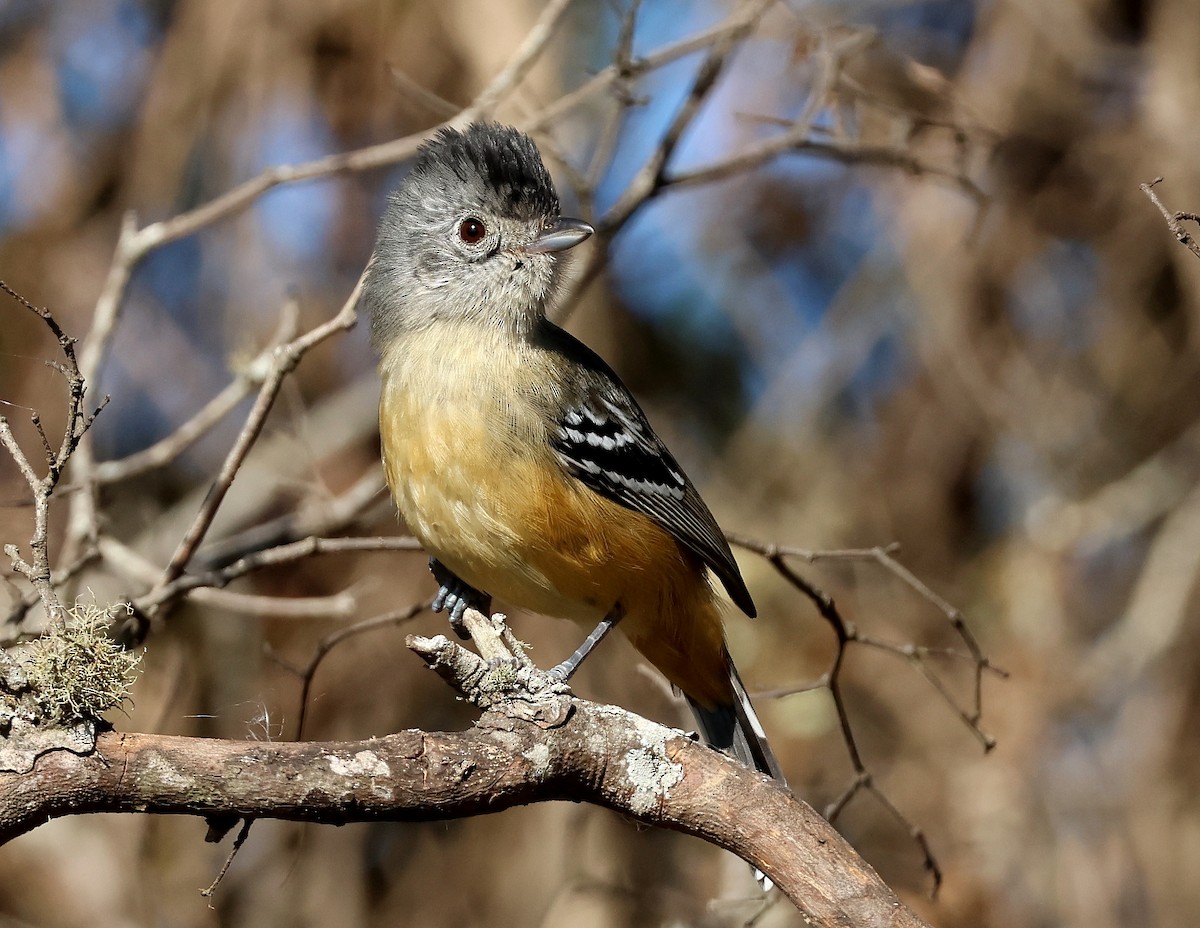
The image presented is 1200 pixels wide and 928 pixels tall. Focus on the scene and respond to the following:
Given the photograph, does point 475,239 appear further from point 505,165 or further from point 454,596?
point 454,596

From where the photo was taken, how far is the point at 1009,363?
7.95 m

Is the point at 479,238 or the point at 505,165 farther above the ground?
the point at 505,165

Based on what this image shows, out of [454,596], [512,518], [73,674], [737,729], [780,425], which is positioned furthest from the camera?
[780,425]

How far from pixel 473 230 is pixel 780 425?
3.80 meters

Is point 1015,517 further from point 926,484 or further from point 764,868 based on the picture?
point 764,868

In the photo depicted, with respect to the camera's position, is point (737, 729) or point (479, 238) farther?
point (737, 729)

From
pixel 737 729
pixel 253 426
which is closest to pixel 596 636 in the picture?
pixel 737 729

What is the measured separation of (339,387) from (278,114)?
1.53 meters

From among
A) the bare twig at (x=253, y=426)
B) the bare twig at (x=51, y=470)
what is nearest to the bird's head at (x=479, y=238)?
the bare twig at (x=253, y=426)

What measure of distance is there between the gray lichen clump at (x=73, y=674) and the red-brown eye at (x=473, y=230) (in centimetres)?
231

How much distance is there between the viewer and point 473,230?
15.4 feet

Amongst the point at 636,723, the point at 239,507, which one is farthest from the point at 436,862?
the point at 636,723

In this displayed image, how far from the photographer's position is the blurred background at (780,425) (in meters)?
6.32

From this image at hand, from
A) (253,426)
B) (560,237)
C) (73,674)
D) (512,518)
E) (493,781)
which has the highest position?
(560,237)
